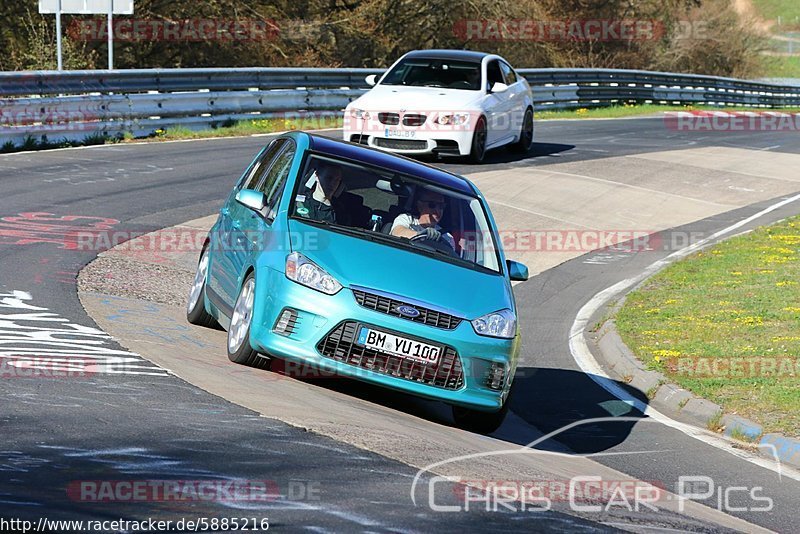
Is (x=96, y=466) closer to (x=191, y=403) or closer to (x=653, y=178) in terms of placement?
(x=191, y=403)

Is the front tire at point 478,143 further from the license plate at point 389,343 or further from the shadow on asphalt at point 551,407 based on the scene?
the license plate at point 389,343

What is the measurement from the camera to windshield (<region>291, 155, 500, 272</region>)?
8781 mm

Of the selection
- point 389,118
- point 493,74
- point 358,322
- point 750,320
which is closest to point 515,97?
point 493,74

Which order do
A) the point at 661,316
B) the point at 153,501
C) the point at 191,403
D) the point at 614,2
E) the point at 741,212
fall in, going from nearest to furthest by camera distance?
1. the point at 153,501
2. the point at 191,403
3. the point at 661,316
4. the point at 741,212
5. the point at 614,2

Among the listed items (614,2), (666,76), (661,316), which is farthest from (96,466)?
(614,2)

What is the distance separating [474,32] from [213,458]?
4174 cm

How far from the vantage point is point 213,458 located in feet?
19.3

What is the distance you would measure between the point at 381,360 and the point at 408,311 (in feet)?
1.15

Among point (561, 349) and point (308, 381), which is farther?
point (561, 349)

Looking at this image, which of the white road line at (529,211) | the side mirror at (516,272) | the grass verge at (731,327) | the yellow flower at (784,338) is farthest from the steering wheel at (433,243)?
the white road line at (529,211)

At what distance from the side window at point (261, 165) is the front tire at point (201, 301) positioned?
66 cm

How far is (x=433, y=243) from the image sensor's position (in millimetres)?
8812

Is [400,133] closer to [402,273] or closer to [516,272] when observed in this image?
[516,272]

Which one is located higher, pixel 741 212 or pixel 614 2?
pixel 614 2
